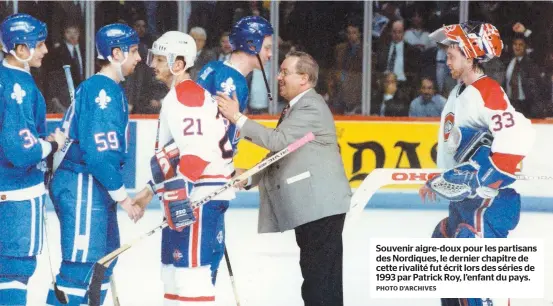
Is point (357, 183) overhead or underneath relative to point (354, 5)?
underneath

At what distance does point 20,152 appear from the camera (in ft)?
A: 12.2

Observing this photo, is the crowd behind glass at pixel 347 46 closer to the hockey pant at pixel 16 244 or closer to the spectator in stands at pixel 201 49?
the spectator in stands at pixel 201 49

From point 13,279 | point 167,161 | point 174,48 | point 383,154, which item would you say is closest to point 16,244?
point 13,279

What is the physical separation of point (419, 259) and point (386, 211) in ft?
12.9

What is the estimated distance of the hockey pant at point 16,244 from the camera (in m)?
3.80

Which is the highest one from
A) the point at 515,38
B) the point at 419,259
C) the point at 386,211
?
the point at 515,38

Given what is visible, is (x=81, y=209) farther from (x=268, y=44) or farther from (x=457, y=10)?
(x=457, y=10)

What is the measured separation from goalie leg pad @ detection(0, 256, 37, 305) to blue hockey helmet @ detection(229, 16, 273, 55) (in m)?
1.12

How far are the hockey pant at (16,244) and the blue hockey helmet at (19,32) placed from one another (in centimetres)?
55

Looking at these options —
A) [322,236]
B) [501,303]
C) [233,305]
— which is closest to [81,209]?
[322,236]

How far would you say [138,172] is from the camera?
7.79 meters

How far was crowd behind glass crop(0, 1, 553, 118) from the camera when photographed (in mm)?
8250

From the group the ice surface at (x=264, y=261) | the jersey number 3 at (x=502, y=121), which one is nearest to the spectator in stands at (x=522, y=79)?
the ice surface at (x=264, y=261)

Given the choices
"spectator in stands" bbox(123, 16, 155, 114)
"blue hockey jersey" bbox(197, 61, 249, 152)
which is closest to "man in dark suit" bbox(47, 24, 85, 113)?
"spectator in stands" bbox(123, 16, 155, 114)
